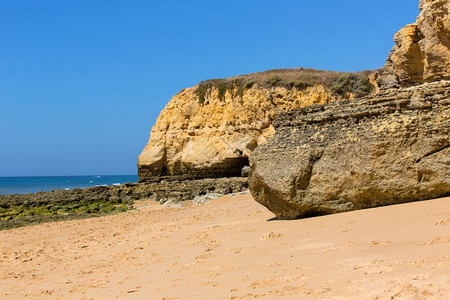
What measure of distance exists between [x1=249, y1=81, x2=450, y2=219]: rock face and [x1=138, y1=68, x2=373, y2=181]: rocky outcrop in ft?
66.7

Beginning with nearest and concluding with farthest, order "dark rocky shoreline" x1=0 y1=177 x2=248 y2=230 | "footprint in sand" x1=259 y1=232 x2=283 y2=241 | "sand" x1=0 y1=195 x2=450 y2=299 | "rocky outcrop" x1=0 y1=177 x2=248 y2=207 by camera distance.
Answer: "sand" x1=0 y1=195 x2=450 y2=299 → "footprint in sand" x1=259 y1=232 x2=283 y2=241 → "dark rocky shoreline" x1=0 y1=177 x2=248 y2=230 → "rocky outcrop" x1=0 y1=177 x2=248 y2=207

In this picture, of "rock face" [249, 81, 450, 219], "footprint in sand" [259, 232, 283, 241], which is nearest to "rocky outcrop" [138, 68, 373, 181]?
"rock face" [249, 81, 450, 219]

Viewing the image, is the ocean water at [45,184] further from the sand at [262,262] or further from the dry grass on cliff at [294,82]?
the sand at [262,262]

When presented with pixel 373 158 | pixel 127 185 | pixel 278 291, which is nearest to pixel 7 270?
pixel 278 291

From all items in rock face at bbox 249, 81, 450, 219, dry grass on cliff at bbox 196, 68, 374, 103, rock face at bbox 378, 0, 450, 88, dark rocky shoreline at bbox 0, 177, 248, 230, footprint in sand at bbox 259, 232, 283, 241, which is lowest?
dark rocky shoreline at bbox 0, 177, 248, 230

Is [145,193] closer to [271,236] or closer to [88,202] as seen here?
[88,202]

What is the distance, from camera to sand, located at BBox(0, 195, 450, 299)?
3.89 m

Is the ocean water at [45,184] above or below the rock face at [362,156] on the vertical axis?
below

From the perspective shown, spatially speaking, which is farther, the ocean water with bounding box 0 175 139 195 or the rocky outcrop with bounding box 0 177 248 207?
the ocean water with bounding box 0 175 139 195

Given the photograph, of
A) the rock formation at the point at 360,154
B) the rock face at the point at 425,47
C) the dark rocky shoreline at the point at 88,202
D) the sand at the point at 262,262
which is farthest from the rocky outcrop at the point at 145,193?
the rock formation at the point at 360,154

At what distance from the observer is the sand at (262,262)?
3891 mm

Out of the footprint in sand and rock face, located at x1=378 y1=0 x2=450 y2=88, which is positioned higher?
rock face, located at x1=378 y1=0 x2=450 y2=88

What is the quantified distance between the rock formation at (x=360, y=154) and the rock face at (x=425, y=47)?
0.19m

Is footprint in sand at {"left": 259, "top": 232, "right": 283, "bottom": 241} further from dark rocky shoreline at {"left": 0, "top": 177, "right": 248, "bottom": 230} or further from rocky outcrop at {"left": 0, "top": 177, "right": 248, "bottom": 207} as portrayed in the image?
rocky outcrop at {"left": 0, "top": 177, "right": 248, "bottom": 207}
